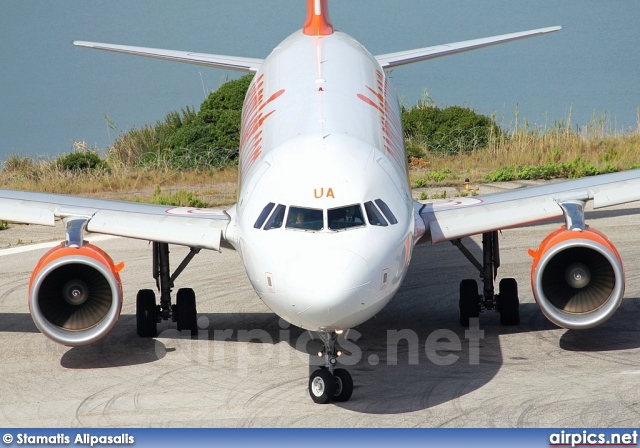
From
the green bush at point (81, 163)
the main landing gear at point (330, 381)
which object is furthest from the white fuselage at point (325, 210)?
the green bush at point (81, 163)

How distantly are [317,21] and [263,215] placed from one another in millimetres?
7897

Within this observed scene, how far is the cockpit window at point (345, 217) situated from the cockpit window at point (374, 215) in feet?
0.36

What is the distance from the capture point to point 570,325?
1625 centimetres

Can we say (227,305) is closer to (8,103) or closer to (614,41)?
(8,103)

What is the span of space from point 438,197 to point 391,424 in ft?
49.9

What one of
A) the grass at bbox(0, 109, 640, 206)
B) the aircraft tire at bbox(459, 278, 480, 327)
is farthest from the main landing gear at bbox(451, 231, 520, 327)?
the grass at bbox(0, 109, 640, 206)

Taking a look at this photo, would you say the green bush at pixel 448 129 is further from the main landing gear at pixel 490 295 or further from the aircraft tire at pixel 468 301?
the aircraft tire at pixel 468 301

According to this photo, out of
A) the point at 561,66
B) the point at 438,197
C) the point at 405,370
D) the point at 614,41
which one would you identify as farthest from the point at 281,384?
the point at 614,41

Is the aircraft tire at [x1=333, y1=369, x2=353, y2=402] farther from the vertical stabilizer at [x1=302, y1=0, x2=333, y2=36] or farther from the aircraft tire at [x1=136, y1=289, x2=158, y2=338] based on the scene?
the vertical stabilizer at [x1=302, y1=0, x2=333, y2=36]

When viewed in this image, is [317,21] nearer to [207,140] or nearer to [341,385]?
[341,385]

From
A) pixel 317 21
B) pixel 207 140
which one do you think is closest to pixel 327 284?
pixel 317 21

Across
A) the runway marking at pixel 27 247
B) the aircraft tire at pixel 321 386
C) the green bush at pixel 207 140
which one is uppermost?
the green bush at pixel 207 140

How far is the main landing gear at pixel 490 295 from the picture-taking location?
1872 centimetres

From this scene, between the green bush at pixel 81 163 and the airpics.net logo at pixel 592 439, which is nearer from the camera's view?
the airpics.net logo at pixel 592 439
